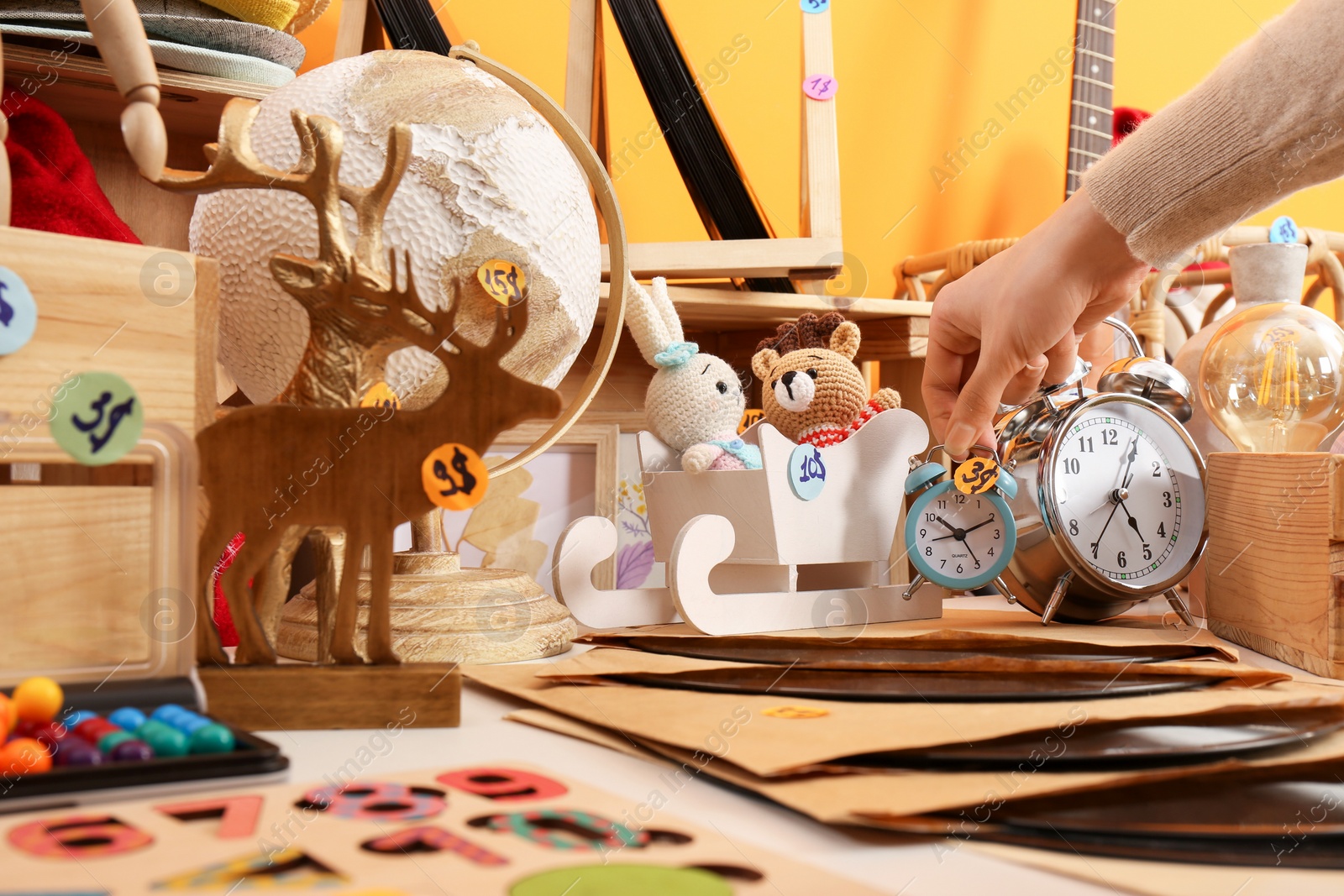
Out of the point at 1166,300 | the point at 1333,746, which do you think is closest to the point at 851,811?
the point at 1333,746

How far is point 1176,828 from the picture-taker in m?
0.36

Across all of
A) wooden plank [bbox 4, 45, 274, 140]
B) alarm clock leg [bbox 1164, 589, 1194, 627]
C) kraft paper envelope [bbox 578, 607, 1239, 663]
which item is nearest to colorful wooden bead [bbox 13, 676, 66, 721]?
kraft paper envelope [bbox 578, 607, 1239, 663]

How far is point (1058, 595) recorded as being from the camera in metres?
0.90

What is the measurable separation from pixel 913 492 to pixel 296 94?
640 millimetres

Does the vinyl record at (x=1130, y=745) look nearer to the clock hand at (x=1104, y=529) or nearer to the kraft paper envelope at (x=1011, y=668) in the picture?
the kraft paper envelope at (x=1011, y=668)

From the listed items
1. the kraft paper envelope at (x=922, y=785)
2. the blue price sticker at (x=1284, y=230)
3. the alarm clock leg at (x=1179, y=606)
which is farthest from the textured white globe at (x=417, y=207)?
the blue price sticker at (x=1284, y=230)

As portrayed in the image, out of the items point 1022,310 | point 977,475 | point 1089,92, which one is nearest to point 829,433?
point 977,475

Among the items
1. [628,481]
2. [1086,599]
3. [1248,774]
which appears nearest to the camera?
[1248,774]

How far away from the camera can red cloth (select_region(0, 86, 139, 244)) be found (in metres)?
0.77

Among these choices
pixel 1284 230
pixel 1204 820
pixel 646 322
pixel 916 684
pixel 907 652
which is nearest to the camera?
pixel 1204 820

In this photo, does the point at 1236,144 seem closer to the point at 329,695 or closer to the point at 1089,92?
the point at 329,695

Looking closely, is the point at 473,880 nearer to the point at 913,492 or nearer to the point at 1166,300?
the point at 913,492

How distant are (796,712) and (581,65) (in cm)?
82

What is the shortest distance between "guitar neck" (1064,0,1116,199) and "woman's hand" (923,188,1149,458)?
0.65 m
